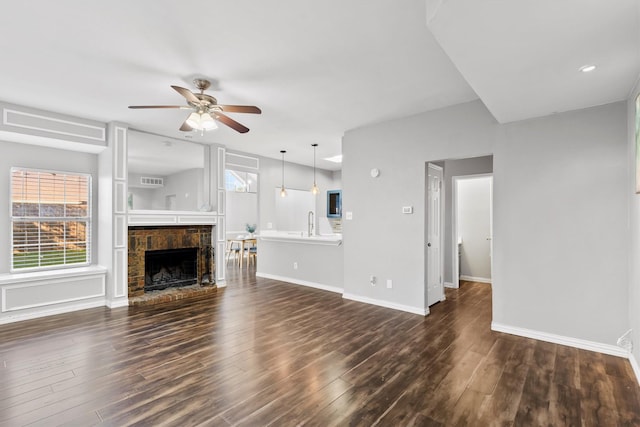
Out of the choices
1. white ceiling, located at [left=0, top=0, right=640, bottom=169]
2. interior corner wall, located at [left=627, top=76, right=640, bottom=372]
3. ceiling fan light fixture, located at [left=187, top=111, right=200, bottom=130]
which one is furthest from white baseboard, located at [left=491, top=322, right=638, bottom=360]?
ceiling fan light fixture, located at [left=187, top=111, right=200, bottom=130]

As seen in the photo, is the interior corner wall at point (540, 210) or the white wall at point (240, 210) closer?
the interior corner wall at point (540, 210)

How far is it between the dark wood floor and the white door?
65 centimetres

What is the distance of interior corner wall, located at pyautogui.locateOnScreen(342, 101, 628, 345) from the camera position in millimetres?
3014

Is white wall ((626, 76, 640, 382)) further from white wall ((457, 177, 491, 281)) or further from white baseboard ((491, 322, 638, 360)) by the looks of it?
white wall ((457, 177, 491, 281))

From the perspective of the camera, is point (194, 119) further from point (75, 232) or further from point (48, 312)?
point (48, 312)

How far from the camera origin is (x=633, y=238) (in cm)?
271

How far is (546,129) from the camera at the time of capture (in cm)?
333

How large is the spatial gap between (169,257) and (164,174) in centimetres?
150

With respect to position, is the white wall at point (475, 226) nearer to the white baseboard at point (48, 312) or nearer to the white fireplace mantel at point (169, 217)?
the white fireplace mantel at point (169, 217)

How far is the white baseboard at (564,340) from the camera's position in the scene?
9.76 feet

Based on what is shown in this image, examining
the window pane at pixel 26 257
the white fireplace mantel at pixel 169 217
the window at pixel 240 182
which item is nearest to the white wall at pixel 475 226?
the white fireplace mantel at pixel 169 217

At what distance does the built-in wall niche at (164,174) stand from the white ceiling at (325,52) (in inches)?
43.5

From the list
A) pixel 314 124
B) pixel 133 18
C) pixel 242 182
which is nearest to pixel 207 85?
pixel 133 18

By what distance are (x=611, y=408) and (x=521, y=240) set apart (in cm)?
170
